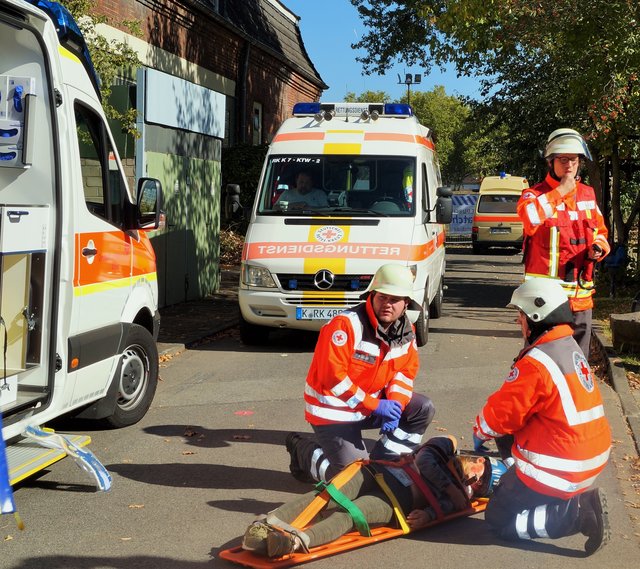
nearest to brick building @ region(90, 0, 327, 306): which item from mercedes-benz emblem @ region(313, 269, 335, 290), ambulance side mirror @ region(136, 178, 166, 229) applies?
mercedes-benz emblem @ region(313, 269, 335, 290)

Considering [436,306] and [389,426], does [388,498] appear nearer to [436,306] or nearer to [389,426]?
[389,426]

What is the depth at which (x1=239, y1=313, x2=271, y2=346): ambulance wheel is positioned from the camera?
1159 centimetres

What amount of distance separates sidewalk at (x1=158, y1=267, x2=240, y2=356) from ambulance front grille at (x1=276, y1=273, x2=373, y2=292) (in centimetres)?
159

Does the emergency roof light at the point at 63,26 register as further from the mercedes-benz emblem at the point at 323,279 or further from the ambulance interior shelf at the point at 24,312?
the mercedes-benz emblem at the point at 323,279

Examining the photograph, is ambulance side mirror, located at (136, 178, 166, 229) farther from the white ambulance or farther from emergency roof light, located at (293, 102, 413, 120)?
emergency roof light, located at (293, 102, 413, 120)

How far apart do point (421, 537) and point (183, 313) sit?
9.45 m

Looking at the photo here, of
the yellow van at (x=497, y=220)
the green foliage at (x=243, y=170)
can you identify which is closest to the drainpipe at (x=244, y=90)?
the green foliage at (x=243, y=170)

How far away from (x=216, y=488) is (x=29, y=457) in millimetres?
1173

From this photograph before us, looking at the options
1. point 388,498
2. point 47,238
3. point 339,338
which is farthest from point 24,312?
point 388,498

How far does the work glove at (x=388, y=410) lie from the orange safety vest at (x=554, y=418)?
0.80m

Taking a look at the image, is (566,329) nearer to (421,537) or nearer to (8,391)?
(421,537)

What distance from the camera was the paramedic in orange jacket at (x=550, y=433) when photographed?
497 centimetres

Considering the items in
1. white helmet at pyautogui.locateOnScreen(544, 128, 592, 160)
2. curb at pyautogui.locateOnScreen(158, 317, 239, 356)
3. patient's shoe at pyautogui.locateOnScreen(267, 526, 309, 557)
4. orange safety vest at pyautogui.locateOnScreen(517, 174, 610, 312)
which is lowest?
curb at pyautogui.locateOnScreen(158, 317, 239, 356)

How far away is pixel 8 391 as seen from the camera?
5758mm
